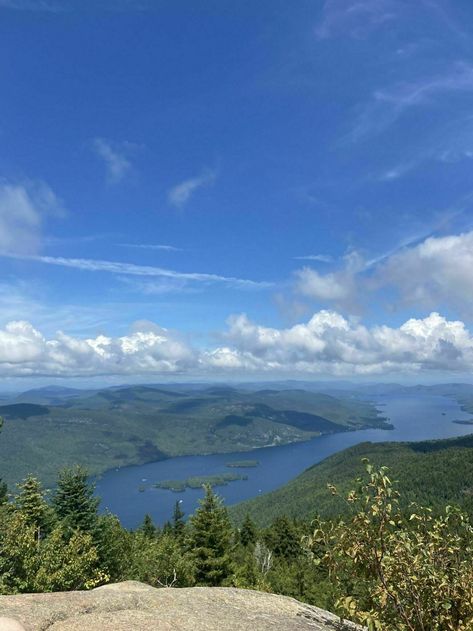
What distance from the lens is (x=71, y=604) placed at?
56.6ft

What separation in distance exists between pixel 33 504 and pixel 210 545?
21.4 meters

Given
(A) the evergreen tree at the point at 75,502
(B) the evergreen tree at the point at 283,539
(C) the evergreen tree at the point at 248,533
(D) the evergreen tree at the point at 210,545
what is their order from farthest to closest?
(C) the evergreen tree at the point at 248,533
(B) the evergreen tree at the point at 283,539
(A) the evergreen tree at the point at 75,502
(D) the evergreen tree at the point at 210,545

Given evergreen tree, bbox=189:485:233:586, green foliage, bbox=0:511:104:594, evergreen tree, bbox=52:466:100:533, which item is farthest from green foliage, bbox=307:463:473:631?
evergreen tree, bbox=52:466:100:533

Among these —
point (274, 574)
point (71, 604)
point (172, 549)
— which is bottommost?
point (274, 574)

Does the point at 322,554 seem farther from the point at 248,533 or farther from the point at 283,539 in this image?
the point at 283,539

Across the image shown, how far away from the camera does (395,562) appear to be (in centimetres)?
928

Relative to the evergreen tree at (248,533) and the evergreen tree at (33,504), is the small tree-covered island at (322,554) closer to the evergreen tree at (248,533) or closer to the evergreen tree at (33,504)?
the evergreen tree at (33,504)

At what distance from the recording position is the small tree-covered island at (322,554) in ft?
30.4

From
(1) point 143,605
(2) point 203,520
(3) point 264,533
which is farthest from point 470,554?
(3) point 264,533

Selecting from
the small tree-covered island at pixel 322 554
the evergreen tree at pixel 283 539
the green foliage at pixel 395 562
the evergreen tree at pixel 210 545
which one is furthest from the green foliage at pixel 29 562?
the evergreen tree at pixel 283 539

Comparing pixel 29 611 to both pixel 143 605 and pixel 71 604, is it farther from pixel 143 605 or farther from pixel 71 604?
pixel 143 605

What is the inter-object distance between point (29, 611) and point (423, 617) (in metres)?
14.4

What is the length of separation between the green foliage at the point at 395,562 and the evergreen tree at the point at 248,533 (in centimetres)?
11315

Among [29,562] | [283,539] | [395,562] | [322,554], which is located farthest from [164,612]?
[283,539]
